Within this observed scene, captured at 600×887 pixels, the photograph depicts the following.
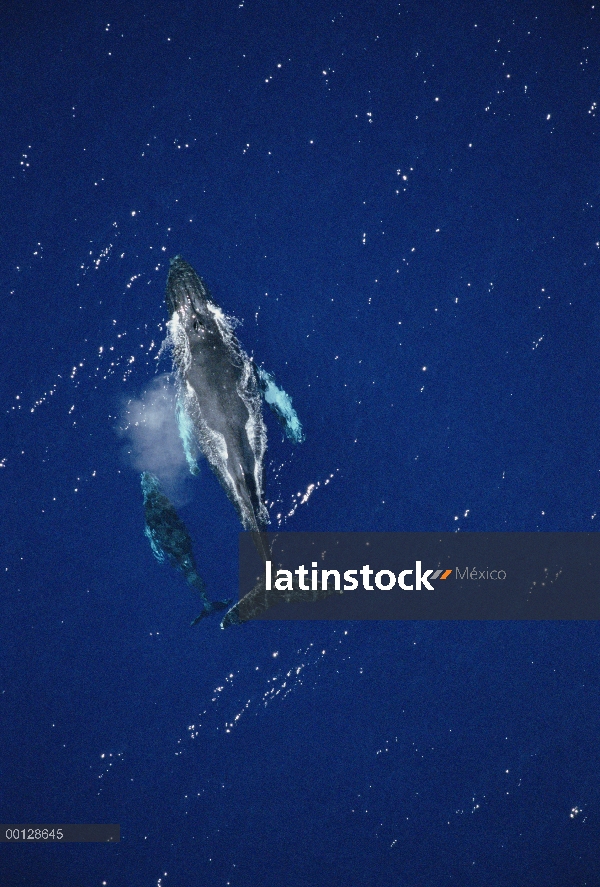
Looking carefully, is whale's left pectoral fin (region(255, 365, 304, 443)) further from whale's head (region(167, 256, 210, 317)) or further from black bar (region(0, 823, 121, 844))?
black bar (region(0, 823, 121, 844))

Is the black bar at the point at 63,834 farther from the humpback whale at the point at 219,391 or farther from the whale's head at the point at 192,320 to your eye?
the whale's head at the point at 192,320

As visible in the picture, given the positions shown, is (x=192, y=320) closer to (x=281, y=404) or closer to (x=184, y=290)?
(x=184, y=290)

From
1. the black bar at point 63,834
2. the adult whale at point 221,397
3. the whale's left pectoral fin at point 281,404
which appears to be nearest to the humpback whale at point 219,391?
the adult whale at point 221,397

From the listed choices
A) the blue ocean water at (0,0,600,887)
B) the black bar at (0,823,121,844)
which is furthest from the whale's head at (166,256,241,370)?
the black bar at (0,823,121,844)

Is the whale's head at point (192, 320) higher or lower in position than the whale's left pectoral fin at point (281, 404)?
higher
